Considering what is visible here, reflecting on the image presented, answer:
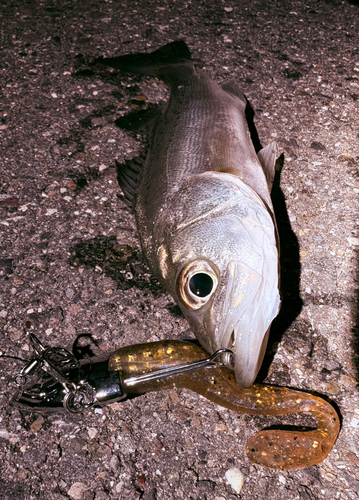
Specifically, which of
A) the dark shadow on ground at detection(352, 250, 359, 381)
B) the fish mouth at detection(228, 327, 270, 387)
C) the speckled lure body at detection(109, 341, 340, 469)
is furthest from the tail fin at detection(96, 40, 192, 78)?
the fish mouth at detection(228, 327, 270, 387)

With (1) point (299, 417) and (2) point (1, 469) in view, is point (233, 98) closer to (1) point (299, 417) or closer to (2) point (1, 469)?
(1) point (299, 417)

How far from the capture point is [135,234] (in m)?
3.07

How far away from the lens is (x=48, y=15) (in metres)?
5.10

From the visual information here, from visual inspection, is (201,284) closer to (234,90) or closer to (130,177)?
(130,177)

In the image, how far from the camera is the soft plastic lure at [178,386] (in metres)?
2.06

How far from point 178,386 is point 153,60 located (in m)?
3.24

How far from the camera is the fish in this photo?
205 centimetres

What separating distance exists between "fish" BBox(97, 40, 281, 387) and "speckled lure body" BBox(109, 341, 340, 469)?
114mm

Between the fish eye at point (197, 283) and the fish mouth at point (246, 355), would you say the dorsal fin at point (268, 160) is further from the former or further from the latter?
the fish mouth at point (246, 355)

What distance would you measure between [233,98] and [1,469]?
3.05 metres

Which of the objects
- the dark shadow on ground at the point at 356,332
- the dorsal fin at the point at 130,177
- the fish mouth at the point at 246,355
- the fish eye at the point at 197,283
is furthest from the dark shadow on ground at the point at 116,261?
the dark shadow on ground at the point at 356,332

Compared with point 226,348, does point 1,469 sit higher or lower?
lower

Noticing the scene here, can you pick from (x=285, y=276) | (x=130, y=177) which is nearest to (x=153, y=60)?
(x=130, y=177)

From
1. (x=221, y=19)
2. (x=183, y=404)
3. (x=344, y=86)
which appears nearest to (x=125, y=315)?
(x=183, y=404)
